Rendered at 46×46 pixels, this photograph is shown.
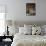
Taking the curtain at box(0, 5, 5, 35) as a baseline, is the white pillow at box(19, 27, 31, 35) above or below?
below

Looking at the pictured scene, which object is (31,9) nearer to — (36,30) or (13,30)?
(36,30)

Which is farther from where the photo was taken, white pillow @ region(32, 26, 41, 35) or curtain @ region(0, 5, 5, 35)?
curtain @ region(0, 5, 5, 35)

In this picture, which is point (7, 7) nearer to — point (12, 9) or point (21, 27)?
point (12, 9)

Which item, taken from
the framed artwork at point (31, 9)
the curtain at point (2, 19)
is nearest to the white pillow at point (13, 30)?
the curtain at point (2, 19)

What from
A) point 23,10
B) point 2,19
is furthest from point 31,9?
point 2,19

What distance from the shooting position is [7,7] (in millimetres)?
4934

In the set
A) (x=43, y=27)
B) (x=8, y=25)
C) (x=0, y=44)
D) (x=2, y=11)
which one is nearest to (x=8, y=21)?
(x=8, y=25)

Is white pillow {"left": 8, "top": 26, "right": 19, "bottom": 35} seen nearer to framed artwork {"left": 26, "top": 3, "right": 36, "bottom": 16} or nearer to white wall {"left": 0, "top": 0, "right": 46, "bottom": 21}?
white wall {"left": 0, "top": 0, "right": 46, "bottom": 21}

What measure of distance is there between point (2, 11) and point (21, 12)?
Answer: 30.7 inches

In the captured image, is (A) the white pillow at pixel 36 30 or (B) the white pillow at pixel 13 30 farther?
(B) the white pillow at pixel 13 30

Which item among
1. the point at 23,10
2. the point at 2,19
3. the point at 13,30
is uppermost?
the point at 23,10

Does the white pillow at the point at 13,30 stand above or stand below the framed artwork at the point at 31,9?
below

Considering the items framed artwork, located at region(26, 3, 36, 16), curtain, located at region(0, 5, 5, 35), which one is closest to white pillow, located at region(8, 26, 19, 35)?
curtain, located at region(0, 5, 5, 35)

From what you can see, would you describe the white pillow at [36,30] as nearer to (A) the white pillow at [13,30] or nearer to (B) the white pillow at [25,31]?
(B) the white pillow at [25,31]
